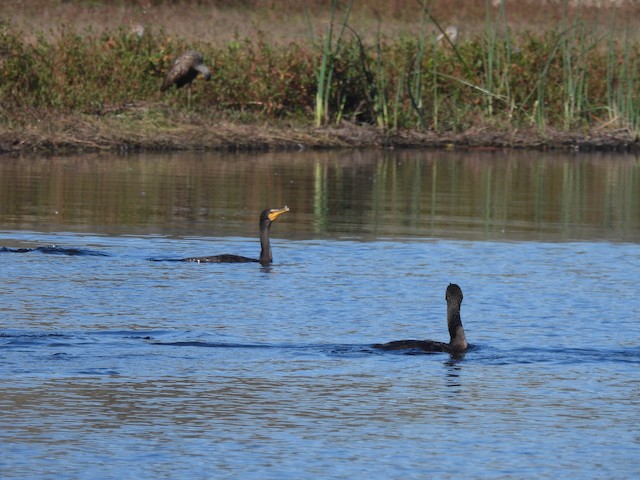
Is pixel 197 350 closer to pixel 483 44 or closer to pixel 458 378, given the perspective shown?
pixel 458 378

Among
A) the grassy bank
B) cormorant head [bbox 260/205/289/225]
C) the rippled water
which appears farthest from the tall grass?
cormorant head [bbox 260/205/289/225]

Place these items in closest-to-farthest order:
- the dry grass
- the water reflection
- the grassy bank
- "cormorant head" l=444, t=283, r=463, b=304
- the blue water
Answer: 1. the blue water
2. "cormorant head" l=444, t=283, r=463, b=304
3. the water reflection
4. the grassy bank
5. the dry grass

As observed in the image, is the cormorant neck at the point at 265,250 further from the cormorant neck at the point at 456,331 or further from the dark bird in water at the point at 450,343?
the cormorant neck at the point at 456,331

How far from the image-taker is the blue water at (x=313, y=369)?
774 cm

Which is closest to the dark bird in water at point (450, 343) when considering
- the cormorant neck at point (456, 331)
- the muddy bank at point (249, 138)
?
the cormorant neck at point (456, 331)

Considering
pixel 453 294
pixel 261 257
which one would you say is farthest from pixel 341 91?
pixel 453 294

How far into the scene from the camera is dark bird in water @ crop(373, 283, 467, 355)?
10.2 meters

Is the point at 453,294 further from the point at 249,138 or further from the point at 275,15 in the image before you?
the point at 275,15

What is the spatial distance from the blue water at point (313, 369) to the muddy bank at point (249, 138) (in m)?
12.6

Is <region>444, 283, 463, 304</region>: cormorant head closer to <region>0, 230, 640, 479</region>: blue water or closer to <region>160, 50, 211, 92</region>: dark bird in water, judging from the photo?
<region>0, 230, 640, 479</region>: blue water

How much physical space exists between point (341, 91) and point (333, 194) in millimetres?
10431

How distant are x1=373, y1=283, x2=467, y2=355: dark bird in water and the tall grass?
777 inches

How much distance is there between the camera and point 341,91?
32.0 metres

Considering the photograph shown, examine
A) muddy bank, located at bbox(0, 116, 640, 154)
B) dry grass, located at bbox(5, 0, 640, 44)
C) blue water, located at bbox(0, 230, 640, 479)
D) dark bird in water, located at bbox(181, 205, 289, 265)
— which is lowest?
blue water, located at bbox(0, 230, 640, 479)
